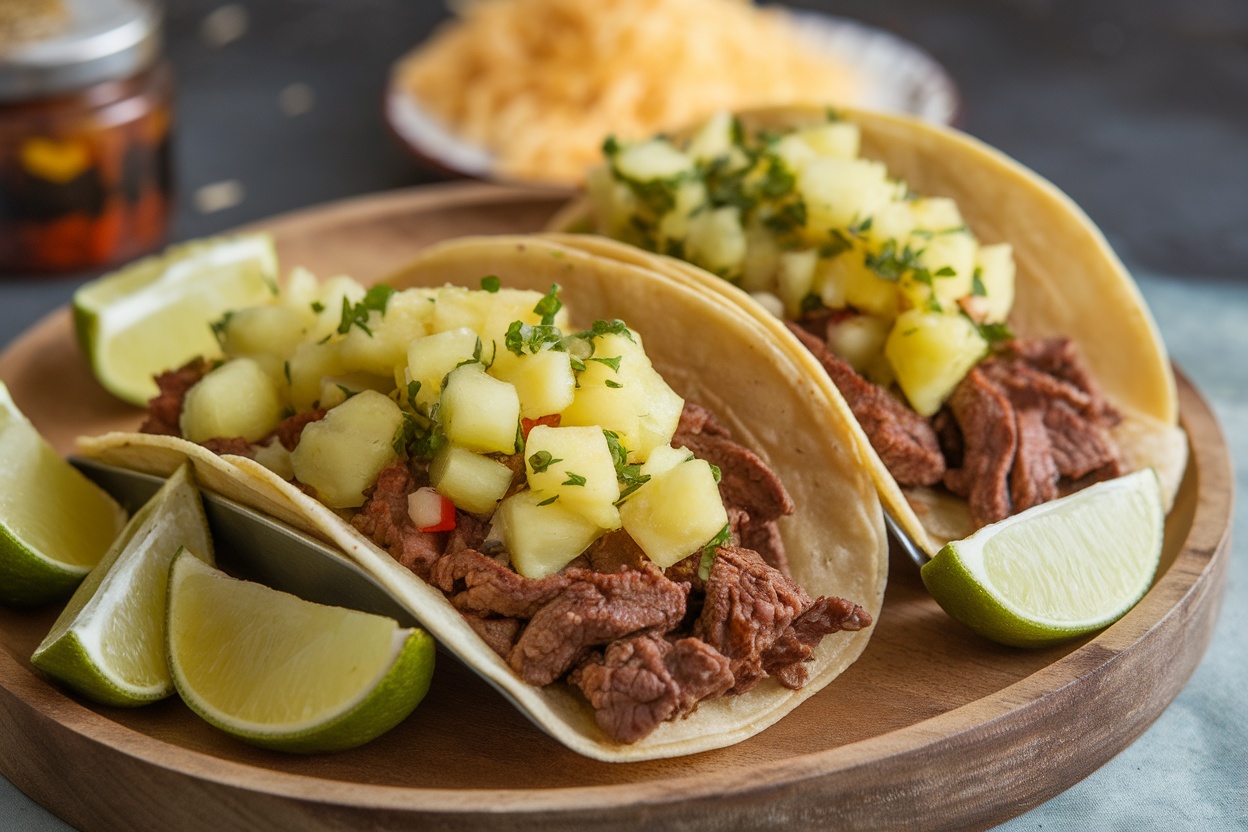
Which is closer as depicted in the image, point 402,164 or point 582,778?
point 582,778

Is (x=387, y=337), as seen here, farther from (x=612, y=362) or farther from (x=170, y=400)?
(x=170, y=400)

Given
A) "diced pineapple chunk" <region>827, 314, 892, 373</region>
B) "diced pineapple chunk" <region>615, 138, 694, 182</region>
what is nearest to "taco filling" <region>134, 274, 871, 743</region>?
"diced pineapple chunk" <region>827, 314, 892, 373</region>

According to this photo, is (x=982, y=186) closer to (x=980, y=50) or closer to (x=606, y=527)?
(x=606, y=527)

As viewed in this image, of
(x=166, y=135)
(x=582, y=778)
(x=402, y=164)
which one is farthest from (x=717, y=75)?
(x=582, y=778)

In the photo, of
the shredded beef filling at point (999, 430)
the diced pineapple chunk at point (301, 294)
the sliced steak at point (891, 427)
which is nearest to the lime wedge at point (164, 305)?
the diced pineapple chunk at point (301, 294)

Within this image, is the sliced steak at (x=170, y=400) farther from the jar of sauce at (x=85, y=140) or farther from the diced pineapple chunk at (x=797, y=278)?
the jar of sauce at (x=85, y=140)

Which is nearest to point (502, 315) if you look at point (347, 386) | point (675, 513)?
point (347, 386)
